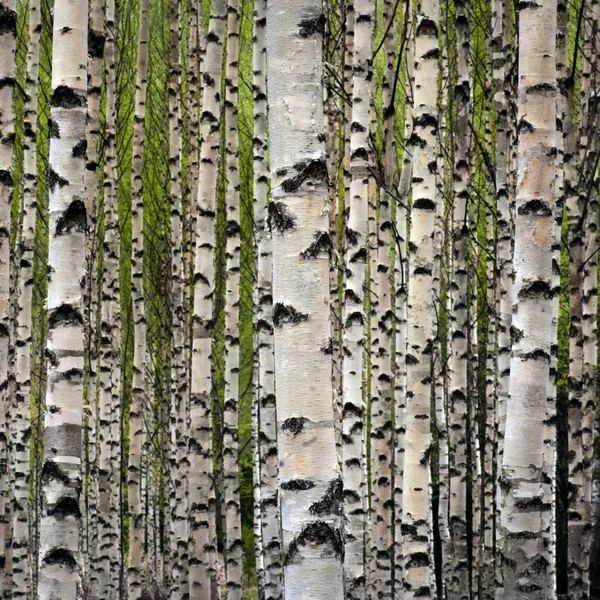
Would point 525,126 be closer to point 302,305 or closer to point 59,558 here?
point 302,305

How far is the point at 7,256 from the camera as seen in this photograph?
5.68 metres

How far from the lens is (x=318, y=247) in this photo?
2.89 m

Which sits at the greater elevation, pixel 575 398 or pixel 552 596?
pixel 575 398

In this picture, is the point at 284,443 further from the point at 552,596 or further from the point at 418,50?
the point at 552,596

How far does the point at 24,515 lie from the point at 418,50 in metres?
6.48

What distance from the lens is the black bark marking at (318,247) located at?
289cm

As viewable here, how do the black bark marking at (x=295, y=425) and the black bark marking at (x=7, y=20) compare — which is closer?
the black bark marking at (x=295, y=425)

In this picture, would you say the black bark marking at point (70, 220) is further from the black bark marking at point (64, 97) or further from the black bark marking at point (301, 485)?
the black bark marking at point (301, 485)

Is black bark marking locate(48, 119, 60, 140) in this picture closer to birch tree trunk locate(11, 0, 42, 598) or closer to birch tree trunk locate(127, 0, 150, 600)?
birch tree trunk locate(11, 0, 42, 598)

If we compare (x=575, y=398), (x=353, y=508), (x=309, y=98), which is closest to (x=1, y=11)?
(x=309, y=98)

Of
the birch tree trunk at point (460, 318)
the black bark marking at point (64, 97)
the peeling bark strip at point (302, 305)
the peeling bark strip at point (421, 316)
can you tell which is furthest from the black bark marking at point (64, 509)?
the birch tree trunk at point (460, 318)

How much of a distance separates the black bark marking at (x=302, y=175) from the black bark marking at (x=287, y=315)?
0.38m

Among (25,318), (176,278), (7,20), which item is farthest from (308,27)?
(176,278)

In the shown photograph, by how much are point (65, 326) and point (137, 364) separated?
5.74 meters
